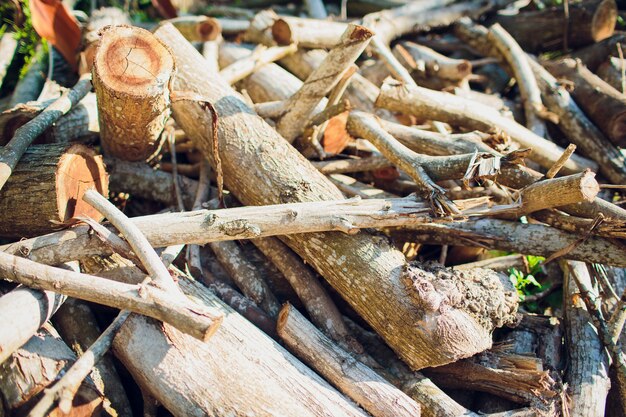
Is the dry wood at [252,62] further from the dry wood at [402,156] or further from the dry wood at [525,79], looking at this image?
the dry wood at [525,79]

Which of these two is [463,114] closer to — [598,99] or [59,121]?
[598,99]

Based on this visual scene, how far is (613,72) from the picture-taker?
4711 millimetres

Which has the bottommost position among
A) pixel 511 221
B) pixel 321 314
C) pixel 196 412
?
pixel 196 412

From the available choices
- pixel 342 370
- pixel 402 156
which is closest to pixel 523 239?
pixel 402 156

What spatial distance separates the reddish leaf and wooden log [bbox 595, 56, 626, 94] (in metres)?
4.91

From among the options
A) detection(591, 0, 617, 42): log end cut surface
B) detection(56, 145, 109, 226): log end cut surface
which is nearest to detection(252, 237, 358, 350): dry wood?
detection(56, 145, 109, 226): log end cut surface

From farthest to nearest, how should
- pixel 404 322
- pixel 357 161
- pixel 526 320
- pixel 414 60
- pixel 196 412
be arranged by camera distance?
pixel 414 60
pixel 357 161
pixel 526 320
pixel 404 322
pixel 196 412

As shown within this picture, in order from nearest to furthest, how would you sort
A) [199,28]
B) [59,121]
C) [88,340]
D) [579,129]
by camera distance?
1. [88,340]
2. [59,121]
3. [579,129]
4. [199,28]

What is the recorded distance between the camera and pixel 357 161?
3.85 metres

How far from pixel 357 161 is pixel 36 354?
245cm

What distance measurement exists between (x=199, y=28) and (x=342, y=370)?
3550 millimetres

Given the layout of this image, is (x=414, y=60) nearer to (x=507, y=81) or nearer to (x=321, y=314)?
(x=507, y=81)

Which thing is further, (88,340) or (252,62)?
(252,62)

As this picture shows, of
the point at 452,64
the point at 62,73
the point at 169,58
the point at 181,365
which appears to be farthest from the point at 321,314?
the point at 62,73
